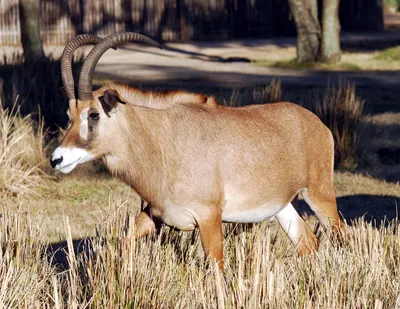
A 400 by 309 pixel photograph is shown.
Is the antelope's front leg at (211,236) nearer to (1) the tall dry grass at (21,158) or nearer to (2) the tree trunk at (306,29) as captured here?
(1) the tall dry grass at (21,158)

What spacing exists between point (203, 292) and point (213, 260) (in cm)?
86

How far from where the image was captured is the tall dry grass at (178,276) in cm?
619

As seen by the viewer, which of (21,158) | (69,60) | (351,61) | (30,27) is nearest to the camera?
(69,60)

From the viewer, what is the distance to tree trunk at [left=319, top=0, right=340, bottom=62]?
80.6 feet

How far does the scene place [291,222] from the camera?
8.20m

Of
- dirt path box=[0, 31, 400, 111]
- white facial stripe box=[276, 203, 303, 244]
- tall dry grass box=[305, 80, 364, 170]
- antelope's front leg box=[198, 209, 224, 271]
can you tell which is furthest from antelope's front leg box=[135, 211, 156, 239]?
dirt path box=[0, 31, 400, 111]

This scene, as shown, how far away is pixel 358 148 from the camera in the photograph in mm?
13930

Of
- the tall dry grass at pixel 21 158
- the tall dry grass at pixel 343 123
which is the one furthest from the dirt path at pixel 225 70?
the tall dry grass at pixel 21 158

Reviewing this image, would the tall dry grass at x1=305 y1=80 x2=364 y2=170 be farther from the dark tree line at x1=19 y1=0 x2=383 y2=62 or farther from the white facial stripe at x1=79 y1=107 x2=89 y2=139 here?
the white facial stripe at x1=79 y1=107 x2=89 y2=139

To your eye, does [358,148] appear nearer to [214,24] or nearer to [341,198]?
[341,198]

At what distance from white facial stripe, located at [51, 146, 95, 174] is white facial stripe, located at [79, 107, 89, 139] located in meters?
0.11

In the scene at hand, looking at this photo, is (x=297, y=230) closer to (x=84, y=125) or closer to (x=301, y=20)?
(x=84, y=125)

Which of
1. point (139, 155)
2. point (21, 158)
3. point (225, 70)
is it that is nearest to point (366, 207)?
point (21, 158)

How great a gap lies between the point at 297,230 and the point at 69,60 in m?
2.43
